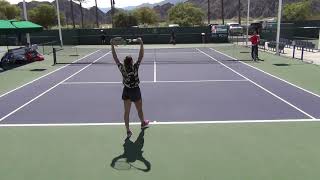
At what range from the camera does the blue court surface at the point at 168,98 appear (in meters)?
10.9

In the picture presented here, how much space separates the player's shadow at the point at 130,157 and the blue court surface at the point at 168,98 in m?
1.93

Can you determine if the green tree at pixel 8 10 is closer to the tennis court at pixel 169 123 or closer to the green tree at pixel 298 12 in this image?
the green tree at pixel 298 12

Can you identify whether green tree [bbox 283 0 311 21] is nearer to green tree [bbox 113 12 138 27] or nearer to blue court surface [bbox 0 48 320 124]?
green tree [bbox 113 12 138 27]

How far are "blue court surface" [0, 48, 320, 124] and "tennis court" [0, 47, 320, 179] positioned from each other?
0.10 feet

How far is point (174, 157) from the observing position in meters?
7.65

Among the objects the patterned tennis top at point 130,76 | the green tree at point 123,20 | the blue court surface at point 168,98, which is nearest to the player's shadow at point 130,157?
the patterned tennis top at point 130,76

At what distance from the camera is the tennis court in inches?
287

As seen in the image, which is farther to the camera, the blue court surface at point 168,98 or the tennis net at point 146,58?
the tennis net at point 146,58

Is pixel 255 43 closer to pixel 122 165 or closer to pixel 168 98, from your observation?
pixel 168 98

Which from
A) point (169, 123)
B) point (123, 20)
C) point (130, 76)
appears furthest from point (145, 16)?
point (130, 76)

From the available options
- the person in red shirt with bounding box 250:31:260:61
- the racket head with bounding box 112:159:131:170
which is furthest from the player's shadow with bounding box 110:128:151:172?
the person in red shirt with bounding box 250:31:260:61

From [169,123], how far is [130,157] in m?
2.53

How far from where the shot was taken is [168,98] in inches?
525

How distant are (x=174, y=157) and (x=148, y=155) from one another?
534 mm
